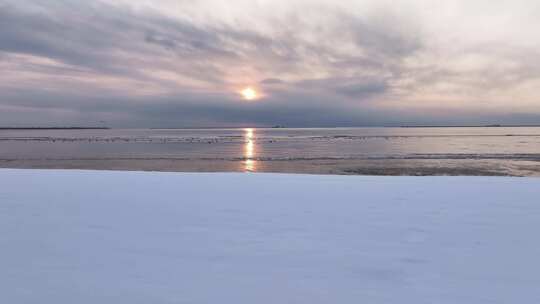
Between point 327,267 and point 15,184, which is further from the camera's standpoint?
point 15,184

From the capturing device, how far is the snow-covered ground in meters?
3.09

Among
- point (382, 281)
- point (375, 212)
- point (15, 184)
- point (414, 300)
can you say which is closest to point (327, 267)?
point (382, 281)

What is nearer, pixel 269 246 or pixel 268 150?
pixel 269 246

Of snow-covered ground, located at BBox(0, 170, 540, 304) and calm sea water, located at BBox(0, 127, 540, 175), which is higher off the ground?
snow-covered ground, located at BBox(0, 170, 540, 304)

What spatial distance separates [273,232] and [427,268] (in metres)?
1.99

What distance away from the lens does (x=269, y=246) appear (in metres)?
4.12

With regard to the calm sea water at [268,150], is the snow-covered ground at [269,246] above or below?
above

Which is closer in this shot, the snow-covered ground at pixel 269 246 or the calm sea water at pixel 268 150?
the snow-covered ground at pixel 269 246

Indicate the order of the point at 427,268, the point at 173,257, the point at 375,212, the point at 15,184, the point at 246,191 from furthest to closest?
the point at 15,184 < the point at 246,191 < the point at 375,212 < the point at 173,257 < the point at 427,268

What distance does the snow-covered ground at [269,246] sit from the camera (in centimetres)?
309

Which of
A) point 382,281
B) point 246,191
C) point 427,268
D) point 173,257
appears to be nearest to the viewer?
point 382,281

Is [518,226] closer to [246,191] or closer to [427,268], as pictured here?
[427,268]

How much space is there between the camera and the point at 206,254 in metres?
3.86

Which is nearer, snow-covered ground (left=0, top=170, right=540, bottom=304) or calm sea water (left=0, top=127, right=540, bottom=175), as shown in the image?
snow-covered ground (left=0, top=170, right=540, bottom=304)
